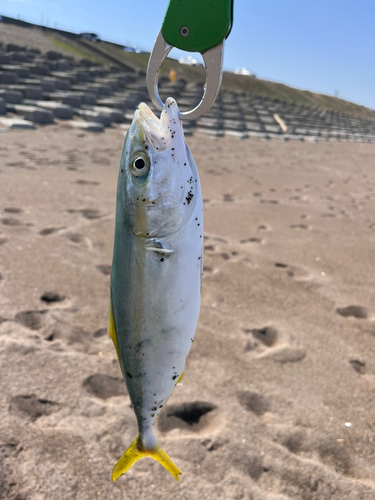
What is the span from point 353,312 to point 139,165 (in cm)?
320

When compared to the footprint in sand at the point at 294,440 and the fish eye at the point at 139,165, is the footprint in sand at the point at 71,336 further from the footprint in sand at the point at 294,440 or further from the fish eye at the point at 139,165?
the fish eye at the point at 139,165

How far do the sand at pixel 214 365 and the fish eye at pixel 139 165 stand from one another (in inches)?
66.8

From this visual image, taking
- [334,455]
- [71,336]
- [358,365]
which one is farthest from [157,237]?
[358,365]

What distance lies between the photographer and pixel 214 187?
7.48m

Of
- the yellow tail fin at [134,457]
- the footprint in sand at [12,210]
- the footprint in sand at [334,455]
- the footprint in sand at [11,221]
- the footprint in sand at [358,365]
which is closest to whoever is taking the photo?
the yellow tail fin at [134,457]

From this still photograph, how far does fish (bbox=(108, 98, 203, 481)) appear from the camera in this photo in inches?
42.7

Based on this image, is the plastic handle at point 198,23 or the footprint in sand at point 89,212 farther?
the footprint in sand at point 89,212

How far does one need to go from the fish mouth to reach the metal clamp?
1.4 inches

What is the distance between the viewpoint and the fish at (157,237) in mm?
1084

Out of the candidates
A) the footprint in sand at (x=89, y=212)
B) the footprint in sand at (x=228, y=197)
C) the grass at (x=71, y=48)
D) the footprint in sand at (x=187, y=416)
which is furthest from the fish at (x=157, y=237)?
the grass at (x=71, y=48)

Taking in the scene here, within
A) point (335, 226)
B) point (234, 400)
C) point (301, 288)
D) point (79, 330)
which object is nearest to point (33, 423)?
point (79, 330)

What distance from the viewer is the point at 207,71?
104 cm

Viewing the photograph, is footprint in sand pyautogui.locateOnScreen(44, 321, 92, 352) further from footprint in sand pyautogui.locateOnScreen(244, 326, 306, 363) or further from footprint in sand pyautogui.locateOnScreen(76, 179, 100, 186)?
footprint in sand pyautogui.locateOnScreen(76, 179, 100, 186)

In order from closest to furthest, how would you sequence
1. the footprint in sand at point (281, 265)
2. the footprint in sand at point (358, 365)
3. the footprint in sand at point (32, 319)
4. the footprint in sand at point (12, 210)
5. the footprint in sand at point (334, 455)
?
the footprint in sand at point (334, 455) → the footprint in sand at point (358, 365) → the footprint in sand at point (32, 319) → the footprint in sand at point (281, 265) → the footprint in sand at point (12, 210)
